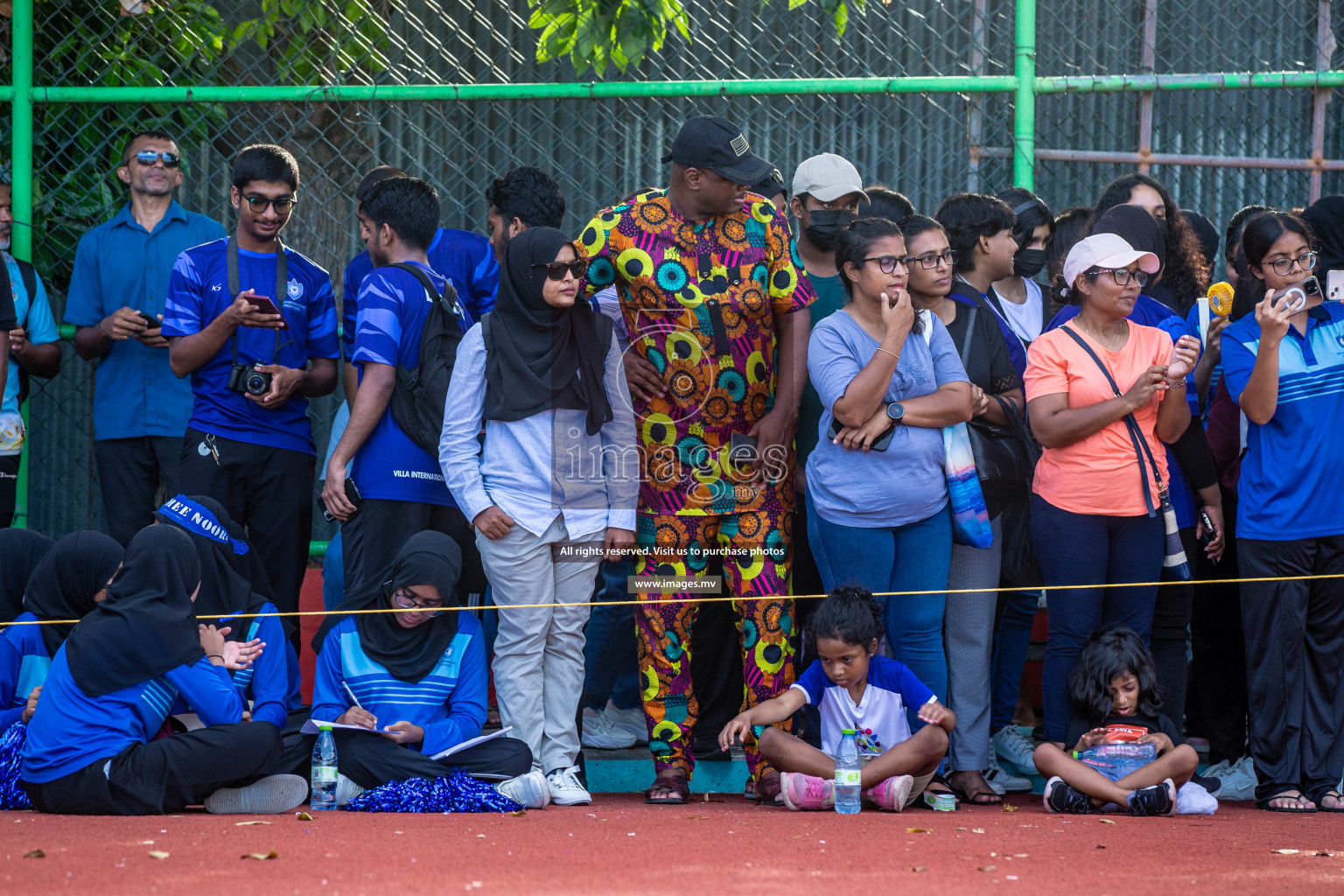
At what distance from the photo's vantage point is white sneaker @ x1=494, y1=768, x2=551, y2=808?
14.4 ft

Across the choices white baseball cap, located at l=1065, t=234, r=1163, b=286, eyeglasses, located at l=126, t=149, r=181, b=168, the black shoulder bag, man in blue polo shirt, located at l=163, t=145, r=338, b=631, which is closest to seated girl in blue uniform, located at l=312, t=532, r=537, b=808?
man in blue polo shirt, located at l=163, t=145, r=338, b=631

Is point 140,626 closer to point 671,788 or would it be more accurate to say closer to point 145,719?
point 145,719

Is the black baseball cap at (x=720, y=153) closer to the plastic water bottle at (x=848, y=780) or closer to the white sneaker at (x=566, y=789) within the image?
the plastic water bottle at (x=848, y=780)

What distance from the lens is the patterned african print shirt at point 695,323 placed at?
14.8ft

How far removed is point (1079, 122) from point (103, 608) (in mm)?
4612

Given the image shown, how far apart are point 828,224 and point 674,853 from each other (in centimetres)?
247

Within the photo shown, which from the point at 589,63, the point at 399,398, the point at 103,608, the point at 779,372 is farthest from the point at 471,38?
the point at 103,608

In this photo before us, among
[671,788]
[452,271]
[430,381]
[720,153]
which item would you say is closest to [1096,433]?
[720,153]

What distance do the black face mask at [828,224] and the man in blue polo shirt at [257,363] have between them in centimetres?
191

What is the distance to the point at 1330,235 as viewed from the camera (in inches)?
194

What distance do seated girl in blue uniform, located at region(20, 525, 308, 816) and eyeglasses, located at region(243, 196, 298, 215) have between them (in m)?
1.42

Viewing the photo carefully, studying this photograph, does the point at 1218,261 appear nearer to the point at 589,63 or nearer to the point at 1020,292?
the point at 1020,292

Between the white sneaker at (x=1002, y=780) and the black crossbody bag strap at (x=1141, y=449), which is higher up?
the black crossbody bag strap at (x=1141, y=449)

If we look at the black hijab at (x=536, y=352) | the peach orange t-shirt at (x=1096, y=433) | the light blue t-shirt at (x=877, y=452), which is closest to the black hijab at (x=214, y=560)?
the black hijab at (x=536, y=352)
